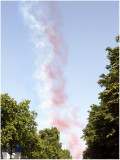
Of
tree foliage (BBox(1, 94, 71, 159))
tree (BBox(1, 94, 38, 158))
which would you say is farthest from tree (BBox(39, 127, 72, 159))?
tree (BBox(1, 94, 38, 158))

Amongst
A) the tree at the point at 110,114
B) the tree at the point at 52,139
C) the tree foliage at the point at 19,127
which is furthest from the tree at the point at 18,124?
the tree at the point at 52,139

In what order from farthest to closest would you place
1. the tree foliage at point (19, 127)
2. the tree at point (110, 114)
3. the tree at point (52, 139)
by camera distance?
the tree at point (52, 139) → the tree foliage at point (19, 127) → the tree at point (110, 114)

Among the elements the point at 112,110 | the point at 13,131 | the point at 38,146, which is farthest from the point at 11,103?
the point at 112,110

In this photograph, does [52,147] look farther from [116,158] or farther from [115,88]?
[115,88]

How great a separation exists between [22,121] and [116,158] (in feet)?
71.1

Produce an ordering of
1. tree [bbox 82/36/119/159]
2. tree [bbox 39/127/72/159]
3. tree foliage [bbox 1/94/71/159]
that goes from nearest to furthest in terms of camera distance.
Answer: tree [bbox 82/36/119/159], tree foliage [bbox 1/94/71/159], tree [bbox 39/127/72/159]

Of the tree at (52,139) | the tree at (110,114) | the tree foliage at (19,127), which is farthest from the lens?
the tree at (52,139)

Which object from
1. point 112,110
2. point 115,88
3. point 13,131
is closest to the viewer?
point 115,88

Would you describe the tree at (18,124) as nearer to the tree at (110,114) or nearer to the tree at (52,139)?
the tree at (110,114)

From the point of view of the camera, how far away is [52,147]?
2867 inches

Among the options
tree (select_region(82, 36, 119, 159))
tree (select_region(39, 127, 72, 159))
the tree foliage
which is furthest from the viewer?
tree (select_region(39, 127, 72, 159))

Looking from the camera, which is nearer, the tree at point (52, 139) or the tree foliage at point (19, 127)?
the tree foliage at point (19, 127)

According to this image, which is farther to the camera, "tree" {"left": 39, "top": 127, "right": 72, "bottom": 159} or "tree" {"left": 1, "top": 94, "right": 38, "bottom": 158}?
"tree" {"left": 39, "top": 127, "right": 72, "bottom": 159}

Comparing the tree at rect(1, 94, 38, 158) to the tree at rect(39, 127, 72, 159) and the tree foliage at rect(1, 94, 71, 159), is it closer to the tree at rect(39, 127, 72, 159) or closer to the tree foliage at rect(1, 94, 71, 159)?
the tree foliage at rect(1, 94, 71, 159)
